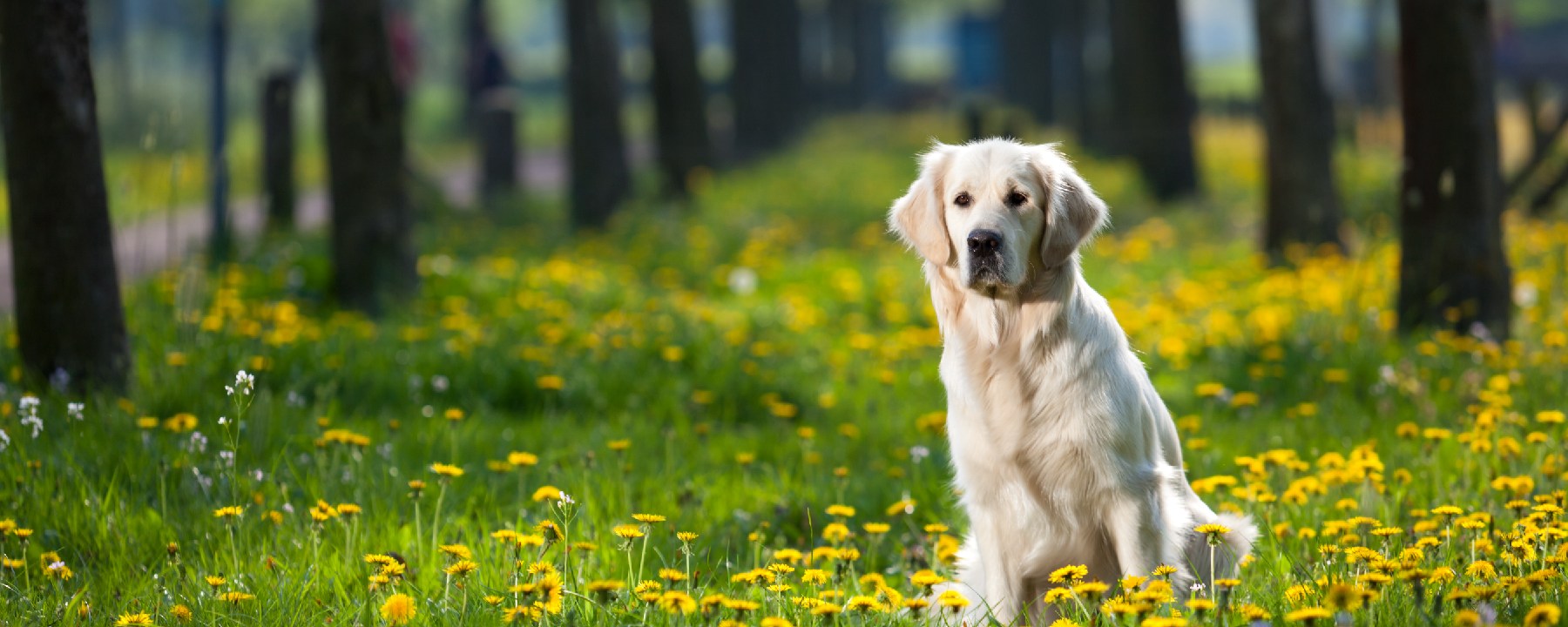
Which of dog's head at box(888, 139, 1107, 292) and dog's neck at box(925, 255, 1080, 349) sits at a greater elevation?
dog's head at box(888, 139, 1107, 292)

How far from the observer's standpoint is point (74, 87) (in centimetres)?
497

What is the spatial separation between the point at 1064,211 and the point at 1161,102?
12.5 metres

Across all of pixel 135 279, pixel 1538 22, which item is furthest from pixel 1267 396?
pixel 1538 22

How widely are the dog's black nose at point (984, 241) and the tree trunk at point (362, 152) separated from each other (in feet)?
17.9

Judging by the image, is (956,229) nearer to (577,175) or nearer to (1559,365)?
(1559,365)

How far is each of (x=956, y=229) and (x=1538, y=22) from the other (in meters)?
57.6

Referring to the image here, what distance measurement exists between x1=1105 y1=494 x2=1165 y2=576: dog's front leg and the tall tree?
7180mm

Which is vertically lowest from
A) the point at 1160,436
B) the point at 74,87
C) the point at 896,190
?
the point at 896,190

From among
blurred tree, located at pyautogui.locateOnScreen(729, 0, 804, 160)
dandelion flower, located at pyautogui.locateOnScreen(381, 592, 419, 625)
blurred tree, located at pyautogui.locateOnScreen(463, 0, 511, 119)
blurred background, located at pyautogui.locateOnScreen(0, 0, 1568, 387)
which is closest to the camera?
dandelion flower, located at pyautogui.locateOnScreen(381, 592, 419, 625)

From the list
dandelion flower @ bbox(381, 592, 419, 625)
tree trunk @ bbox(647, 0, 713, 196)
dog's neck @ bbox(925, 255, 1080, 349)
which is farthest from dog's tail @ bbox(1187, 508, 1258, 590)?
tree trunk @ bbox(647, 0, 713, 196)

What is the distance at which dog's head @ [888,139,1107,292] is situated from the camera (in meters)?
3.42

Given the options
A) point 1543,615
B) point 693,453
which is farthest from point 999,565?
point 693,453

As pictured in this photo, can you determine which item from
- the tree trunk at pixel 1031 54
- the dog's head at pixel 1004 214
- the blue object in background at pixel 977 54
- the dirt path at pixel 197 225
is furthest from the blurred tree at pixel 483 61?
the blue object in background at pixel 977 54

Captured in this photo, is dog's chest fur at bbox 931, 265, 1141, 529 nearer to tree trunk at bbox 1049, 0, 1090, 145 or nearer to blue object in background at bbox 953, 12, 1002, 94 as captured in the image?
tree trunk at bbox 1049, 0, 1090, 145
